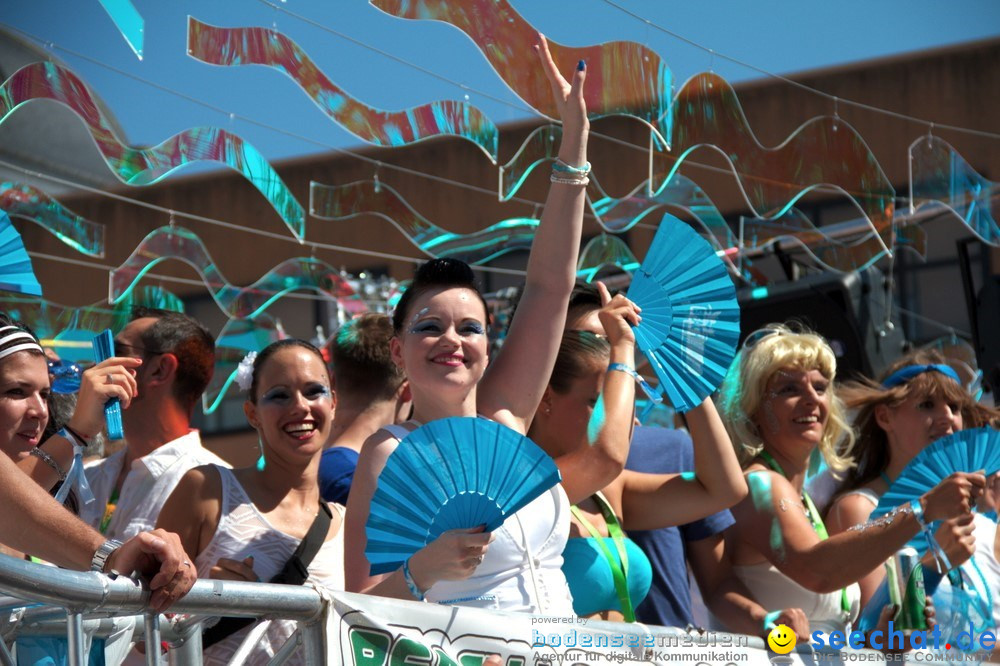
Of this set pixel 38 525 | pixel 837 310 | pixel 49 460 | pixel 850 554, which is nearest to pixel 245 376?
pixel 49 460

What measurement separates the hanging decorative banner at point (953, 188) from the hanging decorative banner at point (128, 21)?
3.87 meters

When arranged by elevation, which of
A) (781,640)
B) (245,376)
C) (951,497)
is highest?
(245,376)

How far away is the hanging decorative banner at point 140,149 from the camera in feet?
12.4

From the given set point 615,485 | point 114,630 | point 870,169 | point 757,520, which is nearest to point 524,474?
point 114,630

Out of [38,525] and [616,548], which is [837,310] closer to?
[616,548]

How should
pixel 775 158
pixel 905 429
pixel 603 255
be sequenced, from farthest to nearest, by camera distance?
1. pixel 603 255
2. pixel 775 158
3. pixel 905 429

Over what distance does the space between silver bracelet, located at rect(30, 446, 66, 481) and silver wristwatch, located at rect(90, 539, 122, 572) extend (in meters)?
1.19

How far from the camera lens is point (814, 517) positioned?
10.9 ft

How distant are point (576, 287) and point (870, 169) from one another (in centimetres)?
298

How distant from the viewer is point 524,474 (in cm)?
210

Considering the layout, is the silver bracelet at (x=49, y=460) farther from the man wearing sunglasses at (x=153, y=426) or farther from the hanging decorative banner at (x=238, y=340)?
the hanging decorative banner at (x=238, y=340)

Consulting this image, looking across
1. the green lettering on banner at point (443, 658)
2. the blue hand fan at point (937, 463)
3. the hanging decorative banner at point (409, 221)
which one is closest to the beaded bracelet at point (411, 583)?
the green lettering on banner at point (443, 658)

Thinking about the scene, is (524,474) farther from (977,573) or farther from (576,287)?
(977,573)

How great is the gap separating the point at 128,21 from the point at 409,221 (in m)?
2.63
